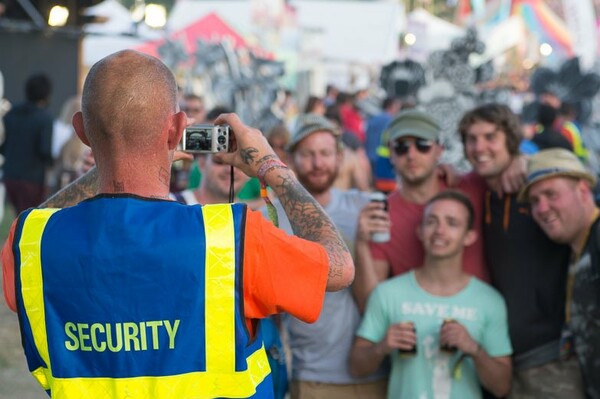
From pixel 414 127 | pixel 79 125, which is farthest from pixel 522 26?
pixel 79 125

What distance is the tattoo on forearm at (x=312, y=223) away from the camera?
2477 millimetres

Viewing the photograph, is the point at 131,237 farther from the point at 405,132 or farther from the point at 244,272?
the point at 405,132

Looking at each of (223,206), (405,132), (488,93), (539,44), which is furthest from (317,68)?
(223,206)

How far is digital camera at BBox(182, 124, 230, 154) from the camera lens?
8.69 ft

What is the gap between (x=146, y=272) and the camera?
2.33m

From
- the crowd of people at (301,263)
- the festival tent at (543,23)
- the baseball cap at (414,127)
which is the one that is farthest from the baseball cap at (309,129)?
the festival tent at (543,23)

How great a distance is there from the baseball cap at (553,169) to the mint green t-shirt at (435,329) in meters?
0.53

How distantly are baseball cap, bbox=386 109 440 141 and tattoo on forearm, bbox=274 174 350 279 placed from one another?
2.55 meters

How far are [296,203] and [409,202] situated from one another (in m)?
2.51

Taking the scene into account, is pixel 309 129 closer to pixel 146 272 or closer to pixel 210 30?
pixel 146 272

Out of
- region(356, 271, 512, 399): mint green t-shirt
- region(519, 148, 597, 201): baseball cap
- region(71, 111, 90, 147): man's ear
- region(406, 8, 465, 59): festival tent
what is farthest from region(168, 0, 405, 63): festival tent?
region(71, 111, 90, 147): man's ear

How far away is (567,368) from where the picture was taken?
172 inches

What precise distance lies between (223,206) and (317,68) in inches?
884

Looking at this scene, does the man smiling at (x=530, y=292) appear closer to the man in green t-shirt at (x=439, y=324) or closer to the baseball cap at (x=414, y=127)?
the man in green t-shirt at (x=439, y=324)
